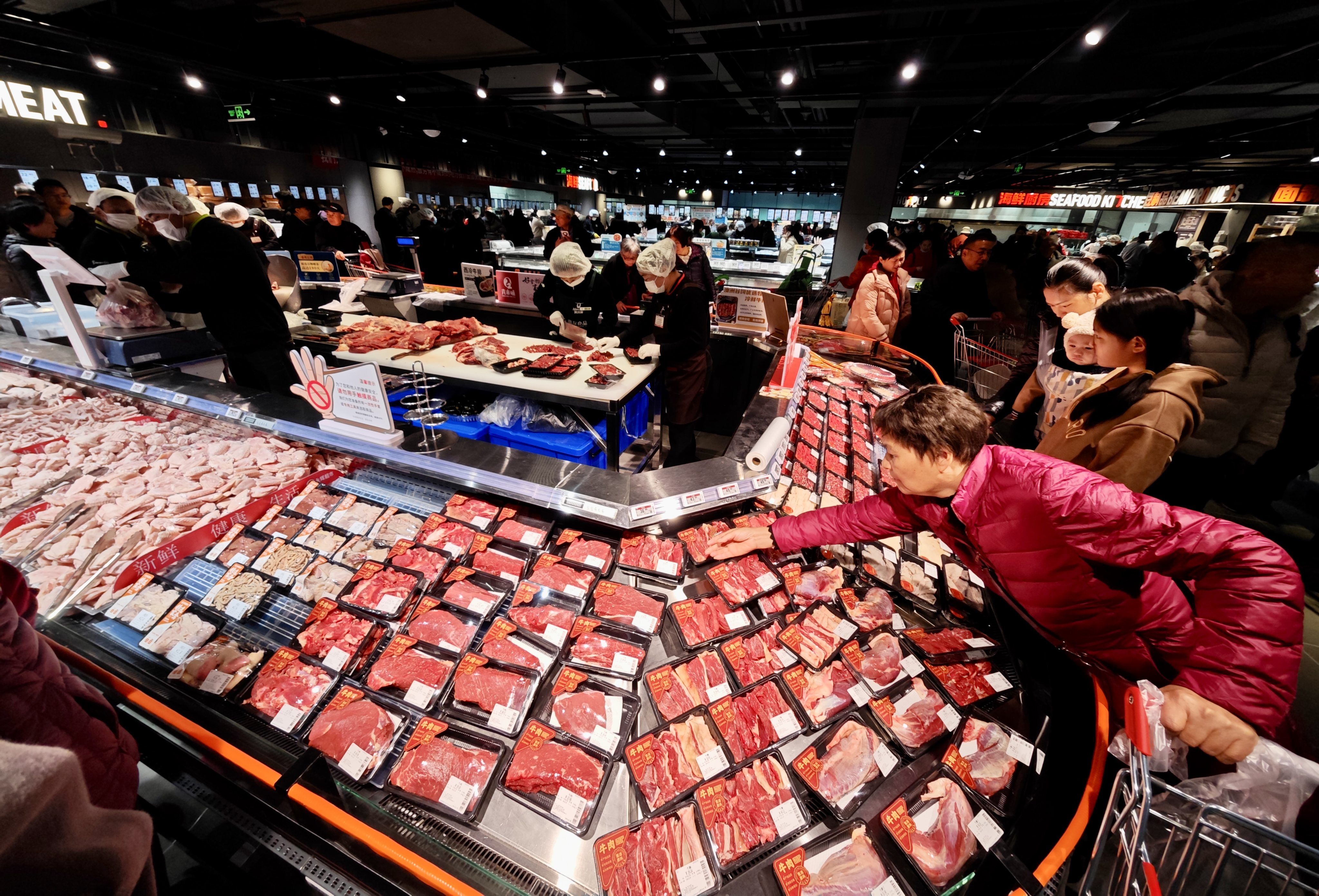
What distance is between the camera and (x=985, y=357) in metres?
4.50

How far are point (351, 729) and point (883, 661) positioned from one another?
5.65 feet

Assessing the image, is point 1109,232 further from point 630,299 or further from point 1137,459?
point 1137,459

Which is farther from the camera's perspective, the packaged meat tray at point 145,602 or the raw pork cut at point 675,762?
the packaged meat tray at point 145,602

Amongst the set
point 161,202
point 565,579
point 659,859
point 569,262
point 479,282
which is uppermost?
point 161,202

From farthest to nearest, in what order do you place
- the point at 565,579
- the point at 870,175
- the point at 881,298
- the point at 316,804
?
the point at 870,175, the point at 881,298, the point at 565,579, the point at 316,804

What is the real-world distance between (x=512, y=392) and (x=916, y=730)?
3230mm

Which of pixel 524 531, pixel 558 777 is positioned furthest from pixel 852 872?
pixel 524 531

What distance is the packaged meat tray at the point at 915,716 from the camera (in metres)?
1.40

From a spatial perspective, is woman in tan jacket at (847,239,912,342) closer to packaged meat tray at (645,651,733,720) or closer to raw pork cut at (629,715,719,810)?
packaged meat tray at (645,651,733,720)

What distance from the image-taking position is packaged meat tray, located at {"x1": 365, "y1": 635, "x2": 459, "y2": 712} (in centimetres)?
149

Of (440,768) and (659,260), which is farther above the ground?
(659,260)

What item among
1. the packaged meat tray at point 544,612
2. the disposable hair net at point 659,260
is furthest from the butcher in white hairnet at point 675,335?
the packaged meat tray at point 544,612

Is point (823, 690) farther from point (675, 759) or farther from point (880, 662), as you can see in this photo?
point (675, 759)

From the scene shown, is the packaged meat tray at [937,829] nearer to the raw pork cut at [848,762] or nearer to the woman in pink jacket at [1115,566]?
the raw pork cut at [848,762]
